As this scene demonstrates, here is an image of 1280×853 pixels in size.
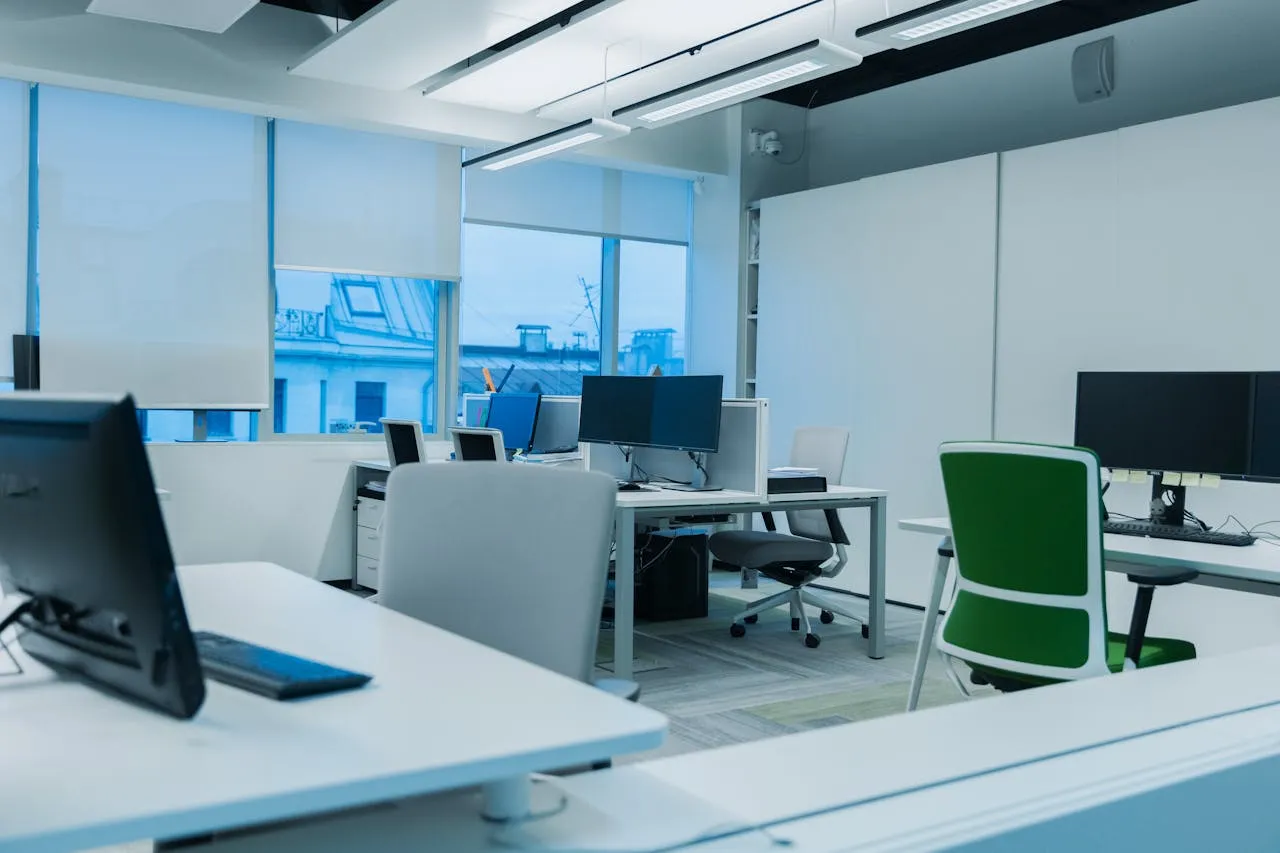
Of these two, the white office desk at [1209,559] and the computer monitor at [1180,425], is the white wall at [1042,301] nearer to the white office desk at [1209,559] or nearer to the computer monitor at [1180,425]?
the white office desk at [1209,559]

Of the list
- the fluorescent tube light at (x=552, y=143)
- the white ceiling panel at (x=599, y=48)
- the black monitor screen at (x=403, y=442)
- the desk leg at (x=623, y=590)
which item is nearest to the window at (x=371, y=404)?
the black monitor screen at (x=403, y=442)

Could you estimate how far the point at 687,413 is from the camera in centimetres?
494

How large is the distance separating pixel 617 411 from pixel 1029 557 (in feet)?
9.17

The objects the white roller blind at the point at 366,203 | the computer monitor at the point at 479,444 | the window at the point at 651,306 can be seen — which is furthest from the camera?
A: the window at the point at 651,306

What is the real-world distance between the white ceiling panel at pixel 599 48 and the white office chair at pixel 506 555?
3.57m

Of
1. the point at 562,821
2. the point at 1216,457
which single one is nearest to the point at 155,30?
the point at 1216,457

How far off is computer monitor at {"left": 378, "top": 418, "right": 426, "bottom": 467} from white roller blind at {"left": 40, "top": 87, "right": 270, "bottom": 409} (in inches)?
47.5

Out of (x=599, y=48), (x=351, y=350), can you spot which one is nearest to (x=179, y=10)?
(x=599, y=48)

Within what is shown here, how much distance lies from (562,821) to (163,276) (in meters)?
5.97

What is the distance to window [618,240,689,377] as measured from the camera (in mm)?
8274

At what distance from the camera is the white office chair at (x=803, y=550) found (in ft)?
17.6

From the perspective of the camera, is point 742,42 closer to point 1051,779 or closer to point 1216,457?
point 1216,457

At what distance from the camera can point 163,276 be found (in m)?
6.32

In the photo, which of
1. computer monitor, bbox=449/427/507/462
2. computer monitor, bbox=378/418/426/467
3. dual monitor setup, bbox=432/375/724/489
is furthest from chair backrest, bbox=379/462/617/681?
computer monitor, bbox=378/418/426/467
